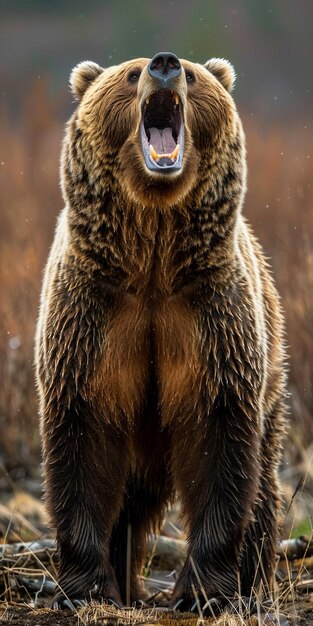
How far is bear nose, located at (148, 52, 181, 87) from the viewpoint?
15.4ft

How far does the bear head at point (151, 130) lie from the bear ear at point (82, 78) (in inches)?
7.7

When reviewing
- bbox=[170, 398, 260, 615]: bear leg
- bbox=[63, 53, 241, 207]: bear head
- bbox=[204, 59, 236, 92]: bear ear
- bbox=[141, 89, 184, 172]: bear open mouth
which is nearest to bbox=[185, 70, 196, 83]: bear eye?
bbox=[63, 53, 241, 207]: bear head

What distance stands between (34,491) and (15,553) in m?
2.44

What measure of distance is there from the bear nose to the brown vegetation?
12.8 feet

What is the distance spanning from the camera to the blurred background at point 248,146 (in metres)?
8.95

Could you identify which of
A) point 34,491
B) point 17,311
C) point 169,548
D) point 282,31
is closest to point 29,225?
point 17,311

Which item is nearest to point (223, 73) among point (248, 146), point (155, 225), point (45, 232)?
point (155, 225)

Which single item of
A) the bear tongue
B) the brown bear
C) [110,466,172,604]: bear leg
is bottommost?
[110,466,172,604]: bear leg

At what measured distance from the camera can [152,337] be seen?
509cm

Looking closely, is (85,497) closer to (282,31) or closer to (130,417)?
(130,417)

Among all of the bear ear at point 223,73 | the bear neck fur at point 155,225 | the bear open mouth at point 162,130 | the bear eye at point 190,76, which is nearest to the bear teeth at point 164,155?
the bear open mouth at point 162,130

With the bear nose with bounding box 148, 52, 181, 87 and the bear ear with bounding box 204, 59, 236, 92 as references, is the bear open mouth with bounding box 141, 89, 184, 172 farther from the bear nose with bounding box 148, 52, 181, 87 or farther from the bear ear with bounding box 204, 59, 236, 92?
the bear ear with bounding box 204, 59, 236, 92

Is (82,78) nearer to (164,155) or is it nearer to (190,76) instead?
(190,76)

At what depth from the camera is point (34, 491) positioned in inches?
324
